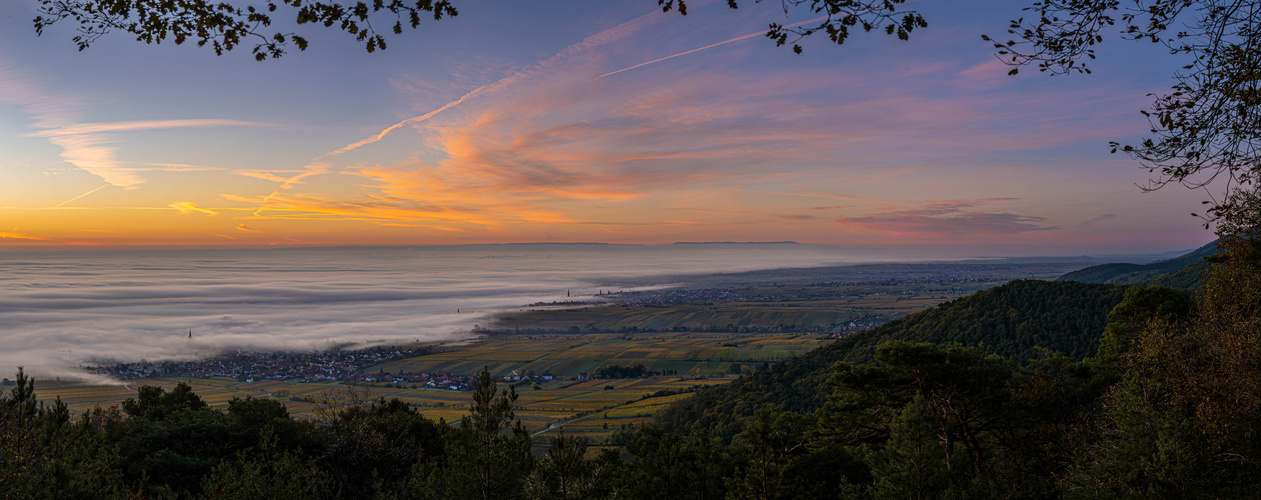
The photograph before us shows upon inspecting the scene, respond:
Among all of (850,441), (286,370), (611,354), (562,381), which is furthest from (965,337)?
A: (286,370)

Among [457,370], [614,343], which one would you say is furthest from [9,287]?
[614,343]

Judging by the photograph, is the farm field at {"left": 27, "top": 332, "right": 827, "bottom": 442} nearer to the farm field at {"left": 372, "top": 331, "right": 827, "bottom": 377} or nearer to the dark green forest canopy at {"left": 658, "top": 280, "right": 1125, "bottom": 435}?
the farm field at {"left": 372, "top": 331, "right": 827, "bottom": 377}

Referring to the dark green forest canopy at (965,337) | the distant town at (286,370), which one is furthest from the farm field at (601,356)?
the dark green forest canopy at (965,337)

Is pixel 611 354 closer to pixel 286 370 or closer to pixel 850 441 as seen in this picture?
pixel 286 370

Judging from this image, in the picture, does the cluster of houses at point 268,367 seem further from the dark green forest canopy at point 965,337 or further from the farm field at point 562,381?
the dark green forest canopy at point 965,337

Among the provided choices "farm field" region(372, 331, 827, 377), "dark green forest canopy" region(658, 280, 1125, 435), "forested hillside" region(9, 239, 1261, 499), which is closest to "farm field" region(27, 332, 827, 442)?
"farm field" region(372, 331, 827, 377)

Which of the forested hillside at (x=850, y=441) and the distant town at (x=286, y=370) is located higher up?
the forested hillside at (x=850, y=441)

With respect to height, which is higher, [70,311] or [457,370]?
[70,311]

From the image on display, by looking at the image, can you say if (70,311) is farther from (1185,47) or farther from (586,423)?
(1185,47)

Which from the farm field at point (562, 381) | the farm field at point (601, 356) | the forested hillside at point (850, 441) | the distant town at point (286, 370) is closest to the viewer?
the forested hillside at point (850, 441)
